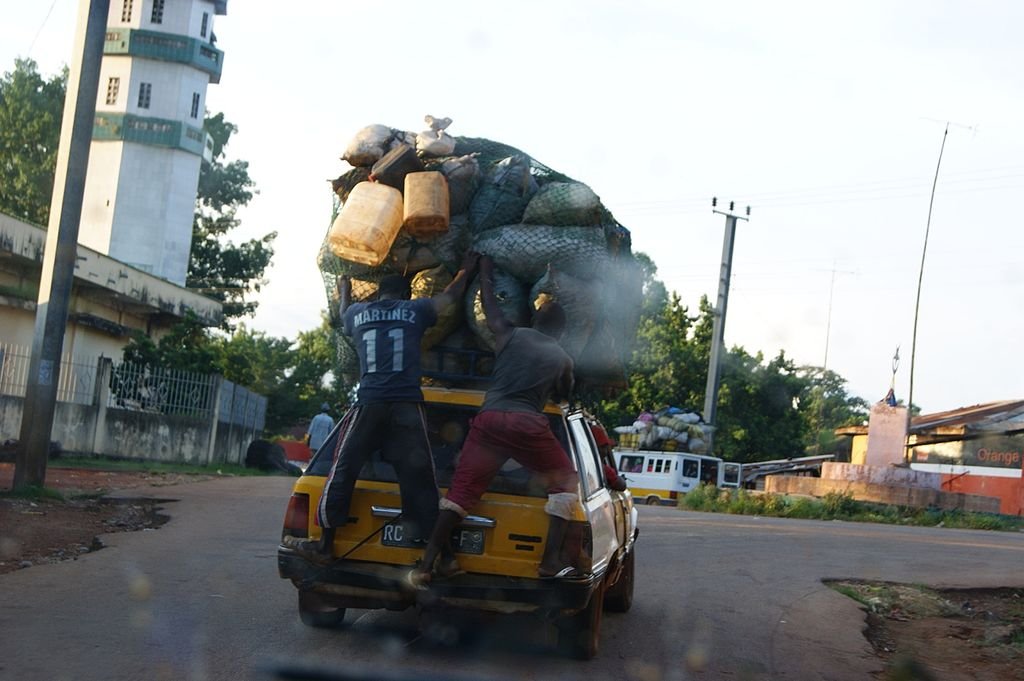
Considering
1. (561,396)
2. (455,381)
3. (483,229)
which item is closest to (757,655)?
(561,396)

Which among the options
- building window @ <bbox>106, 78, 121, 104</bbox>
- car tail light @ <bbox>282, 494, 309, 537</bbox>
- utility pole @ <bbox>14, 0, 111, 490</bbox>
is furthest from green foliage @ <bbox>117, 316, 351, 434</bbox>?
car tail light @ <bbox>282, 494, 309, 537</bbox>

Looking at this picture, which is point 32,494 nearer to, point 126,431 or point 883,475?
point 126,431

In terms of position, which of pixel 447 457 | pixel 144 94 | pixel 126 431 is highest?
pixel 144 94

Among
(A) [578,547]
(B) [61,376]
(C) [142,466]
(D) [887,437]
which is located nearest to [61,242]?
(A) [578,547]

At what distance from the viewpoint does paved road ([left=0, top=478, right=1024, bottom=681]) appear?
5.72 meters

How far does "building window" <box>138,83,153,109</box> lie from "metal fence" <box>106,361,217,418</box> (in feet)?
113

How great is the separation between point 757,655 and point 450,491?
2374 millimetres

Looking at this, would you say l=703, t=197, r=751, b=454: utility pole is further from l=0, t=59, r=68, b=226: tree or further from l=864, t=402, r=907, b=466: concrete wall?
l=0, t=59, r=68, b=226: tree

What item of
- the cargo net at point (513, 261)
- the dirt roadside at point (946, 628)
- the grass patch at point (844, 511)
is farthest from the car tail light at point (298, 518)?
the grass patch at point (844, 511)

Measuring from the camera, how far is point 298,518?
6.25 metres

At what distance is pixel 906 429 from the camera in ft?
95.6

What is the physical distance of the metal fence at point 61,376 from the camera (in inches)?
808

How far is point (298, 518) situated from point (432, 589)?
0.93 m

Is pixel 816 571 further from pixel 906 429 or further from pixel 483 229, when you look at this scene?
pixel 906 429
